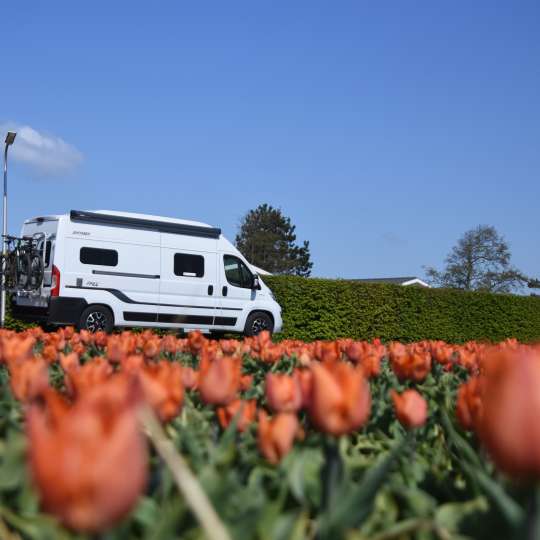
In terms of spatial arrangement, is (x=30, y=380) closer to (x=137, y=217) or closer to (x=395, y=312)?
(x=137, y=217)

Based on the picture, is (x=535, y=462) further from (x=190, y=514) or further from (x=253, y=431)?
(x=253, y=431)

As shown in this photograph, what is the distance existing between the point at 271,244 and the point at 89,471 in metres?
75.0

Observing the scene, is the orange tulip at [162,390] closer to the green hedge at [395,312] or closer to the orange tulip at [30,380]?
the orange tulip at [30,380]

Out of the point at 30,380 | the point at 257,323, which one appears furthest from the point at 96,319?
the point at 30,380

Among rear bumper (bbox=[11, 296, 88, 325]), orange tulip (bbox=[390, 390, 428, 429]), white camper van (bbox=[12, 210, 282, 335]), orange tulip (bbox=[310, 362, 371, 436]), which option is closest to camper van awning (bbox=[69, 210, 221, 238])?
white camper van (bbox=[12, 210, 282, 335])

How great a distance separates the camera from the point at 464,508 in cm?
104

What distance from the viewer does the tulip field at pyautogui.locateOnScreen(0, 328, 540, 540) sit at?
63 cm

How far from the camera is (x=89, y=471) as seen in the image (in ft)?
2.04

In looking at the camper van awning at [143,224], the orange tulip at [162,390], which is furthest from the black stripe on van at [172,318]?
the orange tulip at [162,390]

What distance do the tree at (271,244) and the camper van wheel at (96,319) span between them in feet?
195

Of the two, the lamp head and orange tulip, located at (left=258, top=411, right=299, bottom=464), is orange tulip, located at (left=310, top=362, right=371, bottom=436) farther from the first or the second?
the lamp head

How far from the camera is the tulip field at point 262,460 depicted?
633 mm

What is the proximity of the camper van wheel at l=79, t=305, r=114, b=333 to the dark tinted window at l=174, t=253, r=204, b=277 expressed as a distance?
197 cm

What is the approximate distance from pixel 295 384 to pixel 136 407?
2.42 feet
